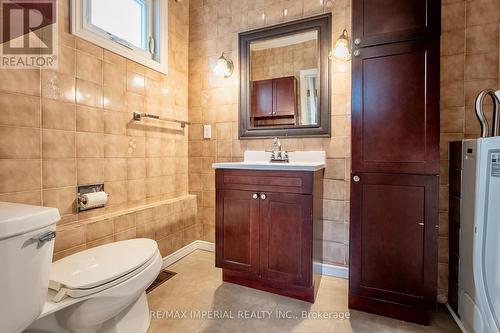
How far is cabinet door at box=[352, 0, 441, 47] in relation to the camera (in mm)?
1286

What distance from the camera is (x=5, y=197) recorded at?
121 centimetres

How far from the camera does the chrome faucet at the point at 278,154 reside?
1977mm

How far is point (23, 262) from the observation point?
0.82 metres

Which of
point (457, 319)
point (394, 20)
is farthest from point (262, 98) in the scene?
point (457, 319)

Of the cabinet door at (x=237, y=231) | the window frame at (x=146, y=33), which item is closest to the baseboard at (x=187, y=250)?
the cabinet door at (x=237, y=231)

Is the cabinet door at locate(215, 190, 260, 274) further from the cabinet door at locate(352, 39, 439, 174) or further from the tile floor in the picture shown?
the cabinet door at locate(352, 39, 439, 174)

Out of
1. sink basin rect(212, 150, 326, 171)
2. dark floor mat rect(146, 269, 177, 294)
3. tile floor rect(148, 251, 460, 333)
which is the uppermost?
sink basin rect(212, 150, 326, 171)

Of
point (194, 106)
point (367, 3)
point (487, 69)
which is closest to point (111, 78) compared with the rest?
point (194, 106)

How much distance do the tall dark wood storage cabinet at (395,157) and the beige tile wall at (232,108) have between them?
418 millimetres

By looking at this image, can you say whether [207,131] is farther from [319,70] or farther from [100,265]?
[100,265]

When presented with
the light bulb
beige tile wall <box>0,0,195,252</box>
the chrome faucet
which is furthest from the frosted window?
the chrome faucet

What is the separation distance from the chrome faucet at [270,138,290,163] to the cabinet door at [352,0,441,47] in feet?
2.90

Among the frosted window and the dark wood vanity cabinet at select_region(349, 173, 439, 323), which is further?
the frosted window

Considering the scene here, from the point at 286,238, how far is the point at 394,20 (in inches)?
53.7
